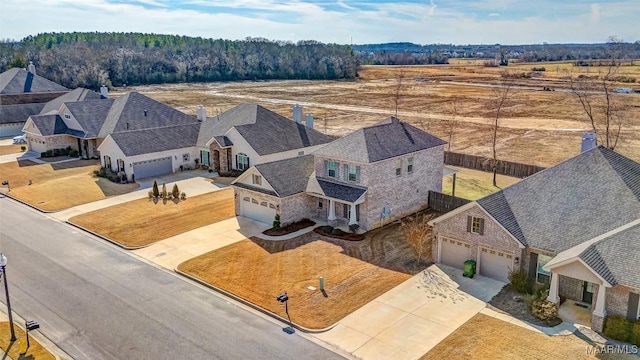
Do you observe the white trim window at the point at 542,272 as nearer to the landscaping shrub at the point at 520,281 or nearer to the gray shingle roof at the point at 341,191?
the landscaping shrub at the point at 520,281

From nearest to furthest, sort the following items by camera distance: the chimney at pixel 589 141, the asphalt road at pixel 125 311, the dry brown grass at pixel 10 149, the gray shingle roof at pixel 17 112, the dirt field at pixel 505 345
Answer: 1. the dirt field at pixel 505 345
2. the asphalt road at pixel 125 311
3. the chimney at pixel 589 141
4. the dry brown grass at pixel 10 149
5. the gray shingle roof at pixel 17 112

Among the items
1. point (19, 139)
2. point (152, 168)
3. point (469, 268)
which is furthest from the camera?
point (19, 139)

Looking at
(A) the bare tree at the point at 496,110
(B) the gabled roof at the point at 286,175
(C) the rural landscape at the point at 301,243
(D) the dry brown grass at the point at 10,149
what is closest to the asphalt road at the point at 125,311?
(C) the rural landscape at the point at 301,243

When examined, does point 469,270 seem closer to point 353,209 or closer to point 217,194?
point 353,209

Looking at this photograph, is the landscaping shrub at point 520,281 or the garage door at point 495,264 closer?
the landscaping shrub at point 520,281

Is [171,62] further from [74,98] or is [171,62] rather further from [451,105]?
[74,98]

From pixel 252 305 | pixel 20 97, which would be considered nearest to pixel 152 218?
pixel 252 305
